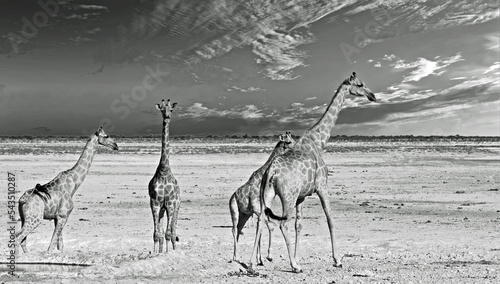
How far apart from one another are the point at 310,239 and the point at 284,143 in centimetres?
300

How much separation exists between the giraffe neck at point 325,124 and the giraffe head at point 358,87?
12cm

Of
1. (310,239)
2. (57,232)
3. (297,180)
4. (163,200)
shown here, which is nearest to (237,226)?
(163,200)

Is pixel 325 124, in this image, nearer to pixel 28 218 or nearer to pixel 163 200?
pixel 163 200

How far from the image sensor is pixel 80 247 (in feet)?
48.4

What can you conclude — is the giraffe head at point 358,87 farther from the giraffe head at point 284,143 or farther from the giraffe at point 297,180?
the giraffe head at point 284,143

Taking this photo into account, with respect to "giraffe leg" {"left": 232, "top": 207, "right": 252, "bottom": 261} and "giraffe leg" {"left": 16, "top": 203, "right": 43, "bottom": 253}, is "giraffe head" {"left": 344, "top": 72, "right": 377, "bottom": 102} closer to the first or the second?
"giraffe leg" {"left": 232, "top": 207, "right": 252, "bottom": 261}

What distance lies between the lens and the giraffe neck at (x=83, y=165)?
14406 mm

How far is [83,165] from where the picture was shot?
14812 millimetres

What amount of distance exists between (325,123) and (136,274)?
5.42 m

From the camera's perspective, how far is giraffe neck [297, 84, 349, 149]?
12.6 m

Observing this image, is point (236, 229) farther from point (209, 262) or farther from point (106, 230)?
point (106, 230)

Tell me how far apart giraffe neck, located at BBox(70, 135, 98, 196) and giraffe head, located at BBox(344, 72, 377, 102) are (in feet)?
23.5

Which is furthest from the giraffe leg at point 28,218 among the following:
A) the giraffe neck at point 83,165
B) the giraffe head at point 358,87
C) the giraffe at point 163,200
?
the giraffe head at point 358,87

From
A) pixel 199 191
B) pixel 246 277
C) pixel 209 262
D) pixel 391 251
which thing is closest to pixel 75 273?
pixel 209 262
